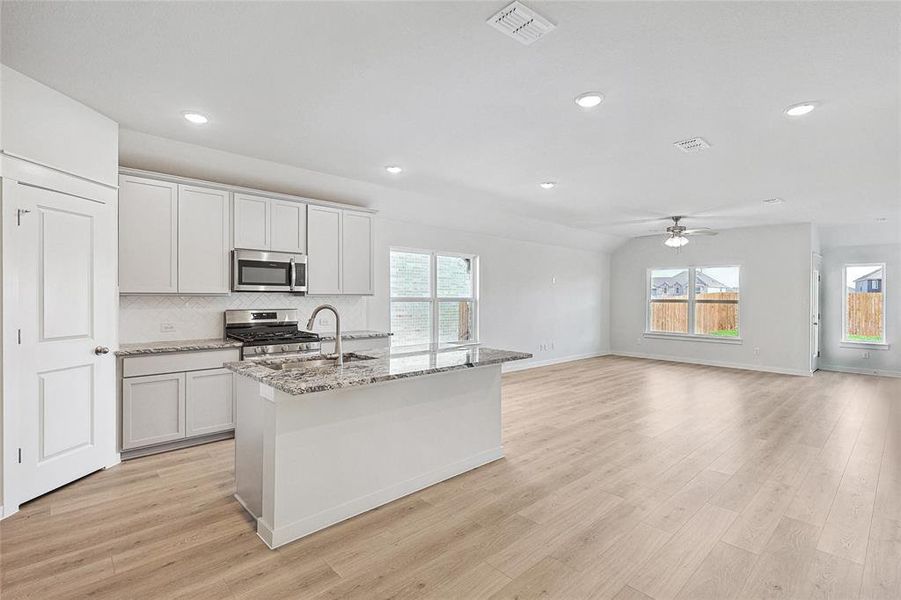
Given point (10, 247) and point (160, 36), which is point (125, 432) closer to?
point (10, 247)

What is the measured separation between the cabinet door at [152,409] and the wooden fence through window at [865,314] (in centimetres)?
1067

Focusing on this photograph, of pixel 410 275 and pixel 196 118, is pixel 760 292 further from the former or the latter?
pixel 196 118

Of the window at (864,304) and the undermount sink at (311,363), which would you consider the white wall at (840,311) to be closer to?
the window at (864,304)

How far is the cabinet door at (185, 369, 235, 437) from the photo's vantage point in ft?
12.7

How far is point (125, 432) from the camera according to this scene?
356 cm

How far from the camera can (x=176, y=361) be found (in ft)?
12.5

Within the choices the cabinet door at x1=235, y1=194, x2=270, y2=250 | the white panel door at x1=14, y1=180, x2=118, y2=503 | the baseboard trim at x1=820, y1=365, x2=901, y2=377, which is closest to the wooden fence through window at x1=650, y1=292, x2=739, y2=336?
the baseboard trim at x1=820, y1=365, x2=901, y2=377

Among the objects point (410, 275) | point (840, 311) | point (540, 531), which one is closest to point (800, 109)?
point (540, 531)

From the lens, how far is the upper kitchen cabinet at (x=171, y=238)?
379 centimetres

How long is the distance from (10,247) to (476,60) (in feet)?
9.71

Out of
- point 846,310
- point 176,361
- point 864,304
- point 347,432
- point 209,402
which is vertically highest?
point 864,304

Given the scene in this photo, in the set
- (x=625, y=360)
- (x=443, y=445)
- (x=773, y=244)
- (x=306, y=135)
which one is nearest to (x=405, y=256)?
(x=306, y=135)

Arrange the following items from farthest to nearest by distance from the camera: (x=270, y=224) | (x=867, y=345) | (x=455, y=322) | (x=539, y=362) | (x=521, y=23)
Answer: (x=539, y=362) → (x=867, y=345) → (x=455, y=322) → (x=270, y=224) → (x=521, y=23)

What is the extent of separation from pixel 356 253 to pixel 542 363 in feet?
15.2
